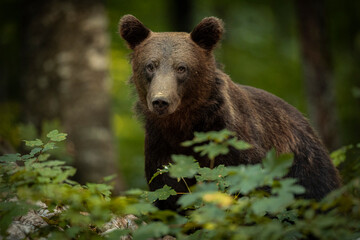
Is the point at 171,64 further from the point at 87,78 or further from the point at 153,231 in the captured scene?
the point at 87,78

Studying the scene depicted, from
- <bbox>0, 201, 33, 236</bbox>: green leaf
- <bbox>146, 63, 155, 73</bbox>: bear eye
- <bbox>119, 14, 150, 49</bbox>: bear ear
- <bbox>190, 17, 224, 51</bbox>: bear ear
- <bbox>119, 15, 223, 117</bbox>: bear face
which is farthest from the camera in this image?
<bbox>119, 14, 150, 49</bbox>: bear ear

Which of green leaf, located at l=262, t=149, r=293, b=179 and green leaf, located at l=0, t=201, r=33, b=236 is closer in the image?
green leaf, located at l=262, t=149, r=293, b=179

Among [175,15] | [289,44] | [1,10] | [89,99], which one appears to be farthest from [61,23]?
[289,44]

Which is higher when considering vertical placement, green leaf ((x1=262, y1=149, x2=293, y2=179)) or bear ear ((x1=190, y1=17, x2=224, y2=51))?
bear ear ((x1=190, y1=17, x2=224, y2=51))

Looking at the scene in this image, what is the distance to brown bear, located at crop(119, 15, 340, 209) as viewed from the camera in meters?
4.78

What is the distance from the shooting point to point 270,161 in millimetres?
2482

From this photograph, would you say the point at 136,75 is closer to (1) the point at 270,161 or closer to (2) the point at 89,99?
(1) the point at 270,161

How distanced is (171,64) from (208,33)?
59 cm

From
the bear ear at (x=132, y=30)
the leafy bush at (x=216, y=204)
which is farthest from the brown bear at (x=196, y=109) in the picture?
the leafy bush at (x=216, y=204)

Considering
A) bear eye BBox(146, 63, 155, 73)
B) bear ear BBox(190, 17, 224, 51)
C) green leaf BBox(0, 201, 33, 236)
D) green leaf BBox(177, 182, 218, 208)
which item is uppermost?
bear ear BBox(190, 17, 224, 51)

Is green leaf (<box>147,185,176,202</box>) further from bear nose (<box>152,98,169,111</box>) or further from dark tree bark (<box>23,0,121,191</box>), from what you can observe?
dark tree bark (<box>23,0,121,191</box>)

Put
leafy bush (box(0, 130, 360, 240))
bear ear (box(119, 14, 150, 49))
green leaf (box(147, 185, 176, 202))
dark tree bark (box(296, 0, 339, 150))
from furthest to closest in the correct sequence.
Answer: dark tree bark (box(296, 0, 339, 150)) < bear ear (box(119, 14, 150, 49)) < green leaf (box(147, 185, 176, 202)) < leafy bush (box(0, 130, 360, 240))

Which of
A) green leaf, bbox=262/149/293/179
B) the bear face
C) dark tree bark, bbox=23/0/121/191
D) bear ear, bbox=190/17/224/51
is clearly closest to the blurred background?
dark tree bark, bbox=23/0/121/191

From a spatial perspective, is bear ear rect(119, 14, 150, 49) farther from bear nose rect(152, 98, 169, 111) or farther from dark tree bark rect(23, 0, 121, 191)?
dark tree bark rect(23, 0, 121, 191)
